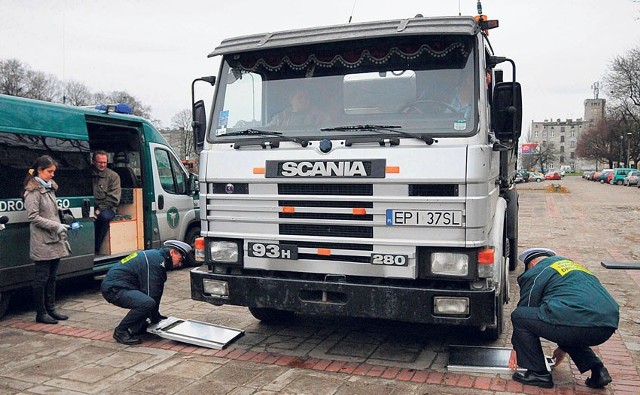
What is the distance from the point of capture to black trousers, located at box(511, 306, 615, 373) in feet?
14.8

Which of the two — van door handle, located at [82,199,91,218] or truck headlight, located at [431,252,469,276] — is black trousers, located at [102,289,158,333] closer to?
van door handle, located at [82,199,91,218]

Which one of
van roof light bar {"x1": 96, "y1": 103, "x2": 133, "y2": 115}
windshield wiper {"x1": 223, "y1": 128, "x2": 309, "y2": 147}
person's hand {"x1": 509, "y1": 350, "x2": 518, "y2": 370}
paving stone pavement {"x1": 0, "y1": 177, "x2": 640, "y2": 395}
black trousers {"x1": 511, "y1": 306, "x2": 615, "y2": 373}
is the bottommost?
paving stone pavement {"x1": 0, "y1": 177, "x2": 640, "y2": 395}

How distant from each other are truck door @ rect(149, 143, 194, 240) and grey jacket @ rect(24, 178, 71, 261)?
2.77 meters

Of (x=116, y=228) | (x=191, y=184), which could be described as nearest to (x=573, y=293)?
(x=116, y=228)

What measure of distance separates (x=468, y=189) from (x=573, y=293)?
1.13 metres

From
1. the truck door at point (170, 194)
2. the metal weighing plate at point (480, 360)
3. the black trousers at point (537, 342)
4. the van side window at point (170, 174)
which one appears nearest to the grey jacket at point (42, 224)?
the truck door at point (170, 194)

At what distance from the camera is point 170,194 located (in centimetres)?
992

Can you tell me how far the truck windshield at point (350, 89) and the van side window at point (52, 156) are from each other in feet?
9.31

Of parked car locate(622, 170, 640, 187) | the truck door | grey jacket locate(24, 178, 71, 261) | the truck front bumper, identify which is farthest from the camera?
parked car locate(622, 170, 640, 187)

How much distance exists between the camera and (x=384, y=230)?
16.0 feet

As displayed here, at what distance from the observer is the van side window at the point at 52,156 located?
22.3 feet

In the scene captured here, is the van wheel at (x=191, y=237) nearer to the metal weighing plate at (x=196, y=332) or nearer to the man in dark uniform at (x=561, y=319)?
the metal weighing plate at (x=196, y=332)

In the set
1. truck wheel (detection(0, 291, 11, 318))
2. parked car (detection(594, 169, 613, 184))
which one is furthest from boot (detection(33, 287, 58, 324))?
parked car (detection(594, 169, 613, 184))

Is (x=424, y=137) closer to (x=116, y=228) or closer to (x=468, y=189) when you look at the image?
(x=468, y=189)
